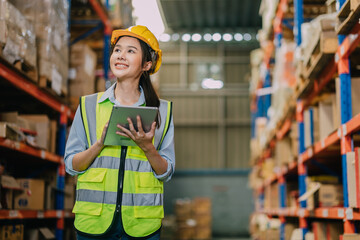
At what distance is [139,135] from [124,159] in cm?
18

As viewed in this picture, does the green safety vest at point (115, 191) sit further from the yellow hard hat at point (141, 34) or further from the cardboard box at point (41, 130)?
the cardboard box at point (41, 130)

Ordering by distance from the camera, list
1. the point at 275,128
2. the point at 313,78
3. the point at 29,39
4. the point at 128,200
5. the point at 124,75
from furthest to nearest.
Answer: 1. the point at 275,128
2. the point at 313,78
3. the point at 29,39
4. the point at 124,75
5. the point at 128,200

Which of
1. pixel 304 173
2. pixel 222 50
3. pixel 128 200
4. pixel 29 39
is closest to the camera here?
pixel 128 200

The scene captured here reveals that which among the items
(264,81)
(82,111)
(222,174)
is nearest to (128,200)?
(82,111)

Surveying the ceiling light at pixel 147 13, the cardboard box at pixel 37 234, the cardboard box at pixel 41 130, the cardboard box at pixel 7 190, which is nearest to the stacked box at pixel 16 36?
the cardboard box at pixel 41 130

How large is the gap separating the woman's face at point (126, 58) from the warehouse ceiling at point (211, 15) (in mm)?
13928

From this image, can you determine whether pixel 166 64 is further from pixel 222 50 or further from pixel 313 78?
pixel 313 78

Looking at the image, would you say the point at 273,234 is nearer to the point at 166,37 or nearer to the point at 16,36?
the point at 16,36

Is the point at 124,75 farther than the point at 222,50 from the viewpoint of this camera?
No

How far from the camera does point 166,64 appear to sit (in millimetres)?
19234

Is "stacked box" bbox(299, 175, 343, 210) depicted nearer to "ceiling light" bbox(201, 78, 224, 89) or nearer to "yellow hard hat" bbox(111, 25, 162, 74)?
"yellow hard hat" bbox(111, 25, 162, 74)

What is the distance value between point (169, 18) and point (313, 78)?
13.5 m

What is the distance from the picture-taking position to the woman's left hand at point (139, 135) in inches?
84.5

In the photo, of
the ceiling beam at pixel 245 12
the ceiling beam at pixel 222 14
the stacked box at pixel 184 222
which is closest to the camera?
the stacked box at pixel 184 222
